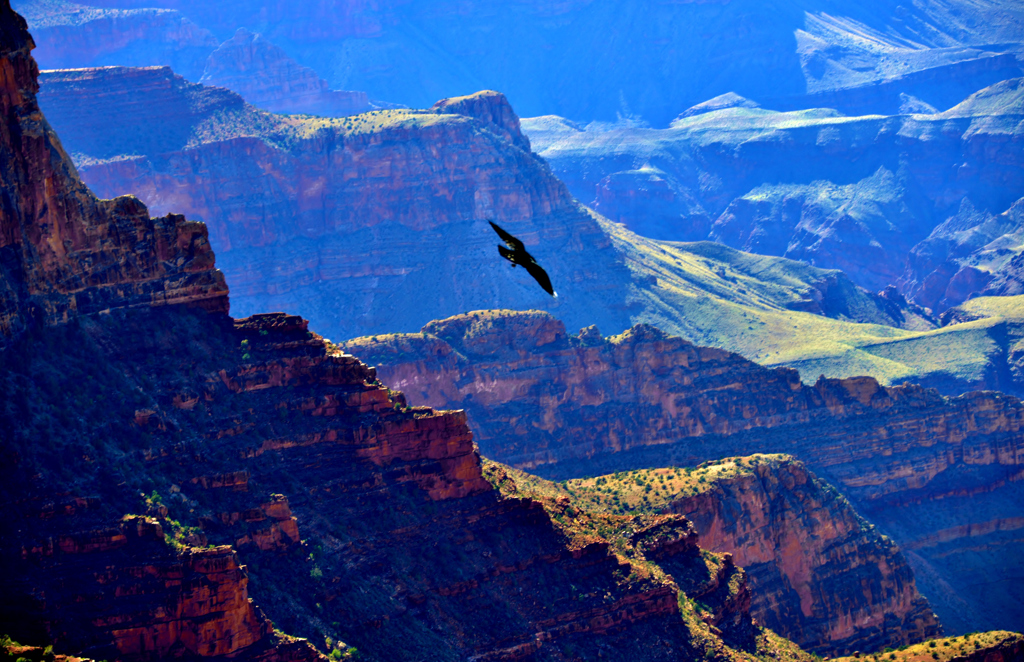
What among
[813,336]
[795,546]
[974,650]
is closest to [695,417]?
[795,546]

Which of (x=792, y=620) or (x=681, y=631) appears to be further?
(x=792, y=620)

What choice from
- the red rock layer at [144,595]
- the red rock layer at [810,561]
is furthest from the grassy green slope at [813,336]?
the red rock layer at [144,595]

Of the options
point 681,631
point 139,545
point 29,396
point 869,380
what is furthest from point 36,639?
point 869,380

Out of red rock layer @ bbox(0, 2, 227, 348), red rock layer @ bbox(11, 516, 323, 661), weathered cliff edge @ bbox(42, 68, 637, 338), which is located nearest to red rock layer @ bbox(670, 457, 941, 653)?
red rock layer @ bbox(0, 2, 227, 348)

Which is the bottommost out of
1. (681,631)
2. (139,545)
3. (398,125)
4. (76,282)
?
(681,631)

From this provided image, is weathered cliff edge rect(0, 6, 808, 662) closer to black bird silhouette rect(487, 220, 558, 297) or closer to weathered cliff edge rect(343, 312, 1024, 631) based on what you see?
black bird silhouette rect(487, 220, 558, 297)

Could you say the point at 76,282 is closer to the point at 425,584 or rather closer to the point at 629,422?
the point at 425,584

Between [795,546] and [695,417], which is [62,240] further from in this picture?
[695,417]
